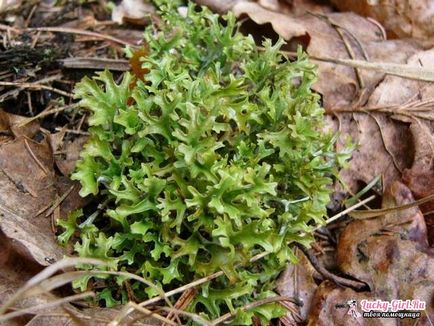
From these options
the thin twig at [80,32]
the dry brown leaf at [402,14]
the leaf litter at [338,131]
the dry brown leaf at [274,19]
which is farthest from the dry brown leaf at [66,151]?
the dry brown leaf at [402,14]

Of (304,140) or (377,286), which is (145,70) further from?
(377,286)

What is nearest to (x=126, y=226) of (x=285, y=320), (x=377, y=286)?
(x=285, y=320)

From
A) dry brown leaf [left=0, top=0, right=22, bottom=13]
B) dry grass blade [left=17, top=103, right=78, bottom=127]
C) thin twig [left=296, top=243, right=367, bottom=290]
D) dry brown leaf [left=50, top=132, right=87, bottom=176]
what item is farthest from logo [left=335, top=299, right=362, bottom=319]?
dry brown leaf [left=0, top=0, right=22, bottom=13]

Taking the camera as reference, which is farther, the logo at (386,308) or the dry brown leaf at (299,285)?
the dry brown leaf at (299,285)

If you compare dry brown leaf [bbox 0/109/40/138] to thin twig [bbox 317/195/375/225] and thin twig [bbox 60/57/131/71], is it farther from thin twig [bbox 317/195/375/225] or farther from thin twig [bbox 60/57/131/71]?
thin twig [bbox 317/195/375/225]

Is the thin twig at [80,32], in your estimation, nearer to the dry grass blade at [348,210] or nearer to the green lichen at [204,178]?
the green lichen at [204,178]

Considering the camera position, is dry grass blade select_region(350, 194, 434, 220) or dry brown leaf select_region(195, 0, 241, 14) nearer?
dry grass blade select_region(350, 194, 434, 220)

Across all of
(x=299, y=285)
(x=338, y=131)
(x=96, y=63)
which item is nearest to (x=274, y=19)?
(x=338, y=131)

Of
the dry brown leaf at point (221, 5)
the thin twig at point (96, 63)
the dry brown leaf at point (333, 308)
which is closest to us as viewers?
the dry brown leaf at point (333, 308)
